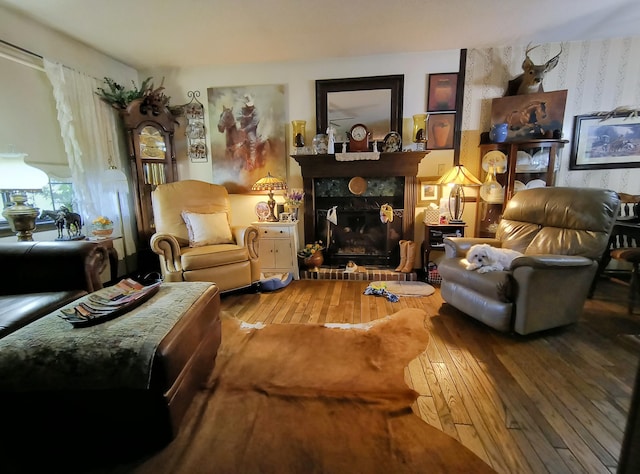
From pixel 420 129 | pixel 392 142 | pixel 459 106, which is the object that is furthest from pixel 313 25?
pixel 459 106

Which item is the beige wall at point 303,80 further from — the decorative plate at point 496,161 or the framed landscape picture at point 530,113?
the framed landscape picture at point 530,113

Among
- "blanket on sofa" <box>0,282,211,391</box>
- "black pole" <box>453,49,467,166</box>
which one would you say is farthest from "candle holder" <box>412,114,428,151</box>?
"blanket on sofa" <box>0,282,211,391</box>

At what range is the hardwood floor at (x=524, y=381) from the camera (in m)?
1.20

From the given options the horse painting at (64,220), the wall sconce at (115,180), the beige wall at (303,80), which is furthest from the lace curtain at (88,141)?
the beige wall at (303,80)

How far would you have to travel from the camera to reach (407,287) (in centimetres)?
309

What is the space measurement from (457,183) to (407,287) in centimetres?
124

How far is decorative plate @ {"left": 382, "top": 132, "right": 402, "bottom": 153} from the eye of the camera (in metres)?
3.29

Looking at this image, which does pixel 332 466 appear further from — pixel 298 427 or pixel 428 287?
pixel 428 287

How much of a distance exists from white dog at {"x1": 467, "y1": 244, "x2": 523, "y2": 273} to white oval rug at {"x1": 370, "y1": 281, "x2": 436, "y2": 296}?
0.76 meters

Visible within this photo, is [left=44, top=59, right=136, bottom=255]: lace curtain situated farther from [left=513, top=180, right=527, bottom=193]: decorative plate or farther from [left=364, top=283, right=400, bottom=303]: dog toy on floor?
[left=513, top=180, right=527, bottom=193]: decorative plate

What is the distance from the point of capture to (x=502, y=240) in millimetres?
2658

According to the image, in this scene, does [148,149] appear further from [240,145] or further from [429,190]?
[429,190]

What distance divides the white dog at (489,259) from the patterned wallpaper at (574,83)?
163cm

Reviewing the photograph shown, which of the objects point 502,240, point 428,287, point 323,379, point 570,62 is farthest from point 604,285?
point 323,379
